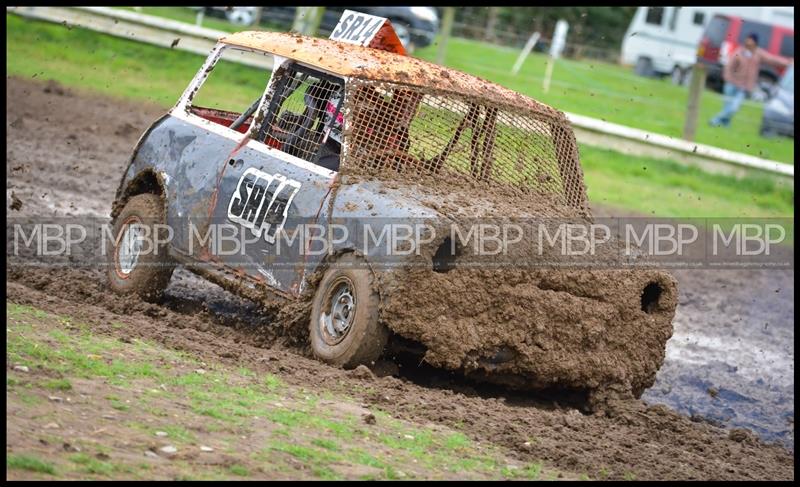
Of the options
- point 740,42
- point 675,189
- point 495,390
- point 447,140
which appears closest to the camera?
point 495,390

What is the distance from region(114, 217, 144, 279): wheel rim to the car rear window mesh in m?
2.09

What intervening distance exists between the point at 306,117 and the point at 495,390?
2.17 metres

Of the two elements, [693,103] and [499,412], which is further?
[693,103]

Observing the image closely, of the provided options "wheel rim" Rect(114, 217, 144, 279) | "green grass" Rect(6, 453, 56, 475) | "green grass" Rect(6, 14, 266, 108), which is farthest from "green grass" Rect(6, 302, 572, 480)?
"green grass" Rect(6, 14, 266, 108)

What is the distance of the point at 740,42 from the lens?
35.2 meters

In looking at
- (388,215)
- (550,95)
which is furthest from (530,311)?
(550,95)

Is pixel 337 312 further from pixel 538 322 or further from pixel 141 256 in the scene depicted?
pixel 141 256

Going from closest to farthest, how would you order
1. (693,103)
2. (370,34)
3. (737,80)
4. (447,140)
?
1. (447,140)
2. (370,34)
3. (693,103)
4. (737,80)

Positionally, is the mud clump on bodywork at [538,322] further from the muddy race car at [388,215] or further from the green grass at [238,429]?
the green grass at [238,429]

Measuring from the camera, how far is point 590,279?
741 cm

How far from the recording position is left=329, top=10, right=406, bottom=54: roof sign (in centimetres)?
877

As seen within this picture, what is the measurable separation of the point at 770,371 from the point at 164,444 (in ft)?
19.9

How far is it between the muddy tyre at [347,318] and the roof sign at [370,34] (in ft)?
6.92

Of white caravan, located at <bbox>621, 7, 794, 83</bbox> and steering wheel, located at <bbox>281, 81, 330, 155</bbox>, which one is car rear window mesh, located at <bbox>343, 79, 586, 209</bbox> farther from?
white caravan, located at <bbox>621, 7, 794, 83</bbox>
